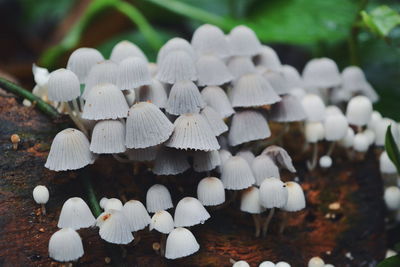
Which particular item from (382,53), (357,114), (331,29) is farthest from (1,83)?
(382,53)

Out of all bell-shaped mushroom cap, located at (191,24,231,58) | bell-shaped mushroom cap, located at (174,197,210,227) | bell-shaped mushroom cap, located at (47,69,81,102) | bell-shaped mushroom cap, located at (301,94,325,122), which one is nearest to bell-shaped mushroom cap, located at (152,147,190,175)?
bell-shaped mushroom cap, located at (174,197,210,227)

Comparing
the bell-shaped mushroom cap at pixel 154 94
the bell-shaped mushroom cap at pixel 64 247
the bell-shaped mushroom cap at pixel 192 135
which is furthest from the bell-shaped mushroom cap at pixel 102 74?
the bell-shaped mushroom cap at pixel 64 247

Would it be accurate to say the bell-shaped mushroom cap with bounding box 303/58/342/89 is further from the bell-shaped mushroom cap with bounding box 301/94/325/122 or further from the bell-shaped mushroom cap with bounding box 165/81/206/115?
the bell-shaped mushroom cap with bounding box 165/81/206/115

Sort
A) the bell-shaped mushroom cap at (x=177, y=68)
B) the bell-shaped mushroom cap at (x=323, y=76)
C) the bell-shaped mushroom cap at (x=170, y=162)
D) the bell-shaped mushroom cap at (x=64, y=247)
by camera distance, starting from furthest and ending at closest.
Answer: the bell-shaped mushroom cap at (x=323, y=76)
the bell-shaped mushroom cap at (x=177, y=68)
the bell-shaped mushroom cap at (x=170, y=162)
the bell-shaped mushroom cap at (x=64, y=247)

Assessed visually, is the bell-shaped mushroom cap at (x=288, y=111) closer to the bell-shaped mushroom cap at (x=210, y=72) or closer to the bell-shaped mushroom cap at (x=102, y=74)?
the bell-shaped mushroom cap at (x=210, y=72)

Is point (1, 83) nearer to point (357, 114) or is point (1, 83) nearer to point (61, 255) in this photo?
point (61, 255)

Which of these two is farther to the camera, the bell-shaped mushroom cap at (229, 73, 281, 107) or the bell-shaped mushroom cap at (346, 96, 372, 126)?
the bell-shaped mushroom cap at (346, 96, 372, 126)

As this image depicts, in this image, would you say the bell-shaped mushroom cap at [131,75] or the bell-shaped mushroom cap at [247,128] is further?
the bell-shaped mushroom cap at [247,128]

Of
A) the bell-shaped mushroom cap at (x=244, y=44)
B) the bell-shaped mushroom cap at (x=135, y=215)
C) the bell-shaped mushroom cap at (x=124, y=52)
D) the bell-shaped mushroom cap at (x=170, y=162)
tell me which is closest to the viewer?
the bell-shaped mushroom cap at (x=135, y=215)
